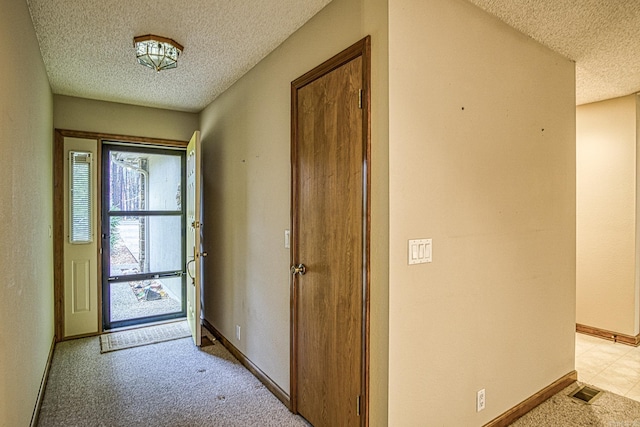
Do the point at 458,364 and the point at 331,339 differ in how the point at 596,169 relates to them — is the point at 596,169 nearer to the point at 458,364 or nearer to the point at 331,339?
the point at 458,364

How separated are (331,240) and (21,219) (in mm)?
1637

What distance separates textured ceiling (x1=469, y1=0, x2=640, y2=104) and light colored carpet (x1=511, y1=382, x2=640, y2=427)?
2440 mm

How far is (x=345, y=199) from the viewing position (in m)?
1.88

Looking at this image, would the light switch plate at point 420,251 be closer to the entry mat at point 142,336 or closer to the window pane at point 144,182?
the entry mat at point 142,336

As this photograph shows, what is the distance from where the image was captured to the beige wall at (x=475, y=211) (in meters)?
1.68

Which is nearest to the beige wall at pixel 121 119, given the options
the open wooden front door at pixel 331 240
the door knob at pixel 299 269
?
the open wooden front door at pixel 331 240

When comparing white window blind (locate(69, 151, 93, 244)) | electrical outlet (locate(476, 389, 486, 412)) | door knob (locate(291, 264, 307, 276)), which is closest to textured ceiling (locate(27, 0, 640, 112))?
white window blind (locate(69, 151, 93, 244))

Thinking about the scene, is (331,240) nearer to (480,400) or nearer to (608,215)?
(480,400)

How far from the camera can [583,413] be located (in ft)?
7.56

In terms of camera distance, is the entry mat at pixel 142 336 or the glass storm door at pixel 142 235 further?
the glass storm door at pixel 142 235

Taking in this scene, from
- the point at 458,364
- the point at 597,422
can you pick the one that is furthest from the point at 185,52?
the point at 597,422

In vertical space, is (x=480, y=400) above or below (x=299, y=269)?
below

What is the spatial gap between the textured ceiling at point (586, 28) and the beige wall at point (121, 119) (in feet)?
11.5

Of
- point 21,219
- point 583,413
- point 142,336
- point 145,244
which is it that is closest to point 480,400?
point 583,413
